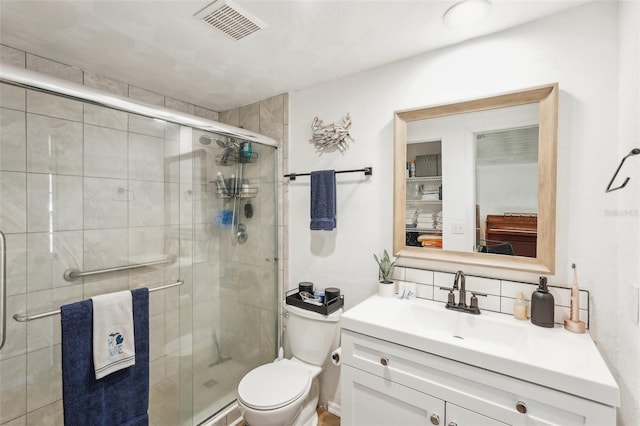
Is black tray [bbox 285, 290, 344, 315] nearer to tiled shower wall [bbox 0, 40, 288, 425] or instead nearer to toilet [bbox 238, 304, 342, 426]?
toilet [bbox 238, 304, 342, 426]

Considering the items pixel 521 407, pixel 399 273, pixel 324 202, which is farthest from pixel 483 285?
pixel 324 202

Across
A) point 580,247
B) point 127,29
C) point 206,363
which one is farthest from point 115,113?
point 580,247

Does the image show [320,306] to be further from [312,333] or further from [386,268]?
[386,268]

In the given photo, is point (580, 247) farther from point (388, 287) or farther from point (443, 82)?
point (443, 82)

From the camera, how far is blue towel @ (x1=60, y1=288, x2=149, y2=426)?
1244mm

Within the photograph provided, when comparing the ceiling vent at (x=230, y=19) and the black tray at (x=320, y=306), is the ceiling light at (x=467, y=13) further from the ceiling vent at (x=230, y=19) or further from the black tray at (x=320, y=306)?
the black tray at (x=320, y=306)

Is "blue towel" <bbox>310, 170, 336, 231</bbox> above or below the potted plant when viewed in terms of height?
above

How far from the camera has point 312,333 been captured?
1844 mm

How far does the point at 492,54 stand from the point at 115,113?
74.7 inches

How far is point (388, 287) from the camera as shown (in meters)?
1.69

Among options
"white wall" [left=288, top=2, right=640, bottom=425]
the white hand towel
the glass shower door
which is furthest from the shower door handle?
"white wall" [left=288, top=2, right=640, bottom=425]

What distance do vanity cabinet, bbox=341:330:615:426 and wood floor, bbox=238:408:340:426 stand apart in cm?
54

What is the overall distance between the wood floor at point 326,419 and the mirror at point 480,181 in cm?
120

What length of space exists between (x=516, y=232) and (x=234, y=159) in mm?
1728
